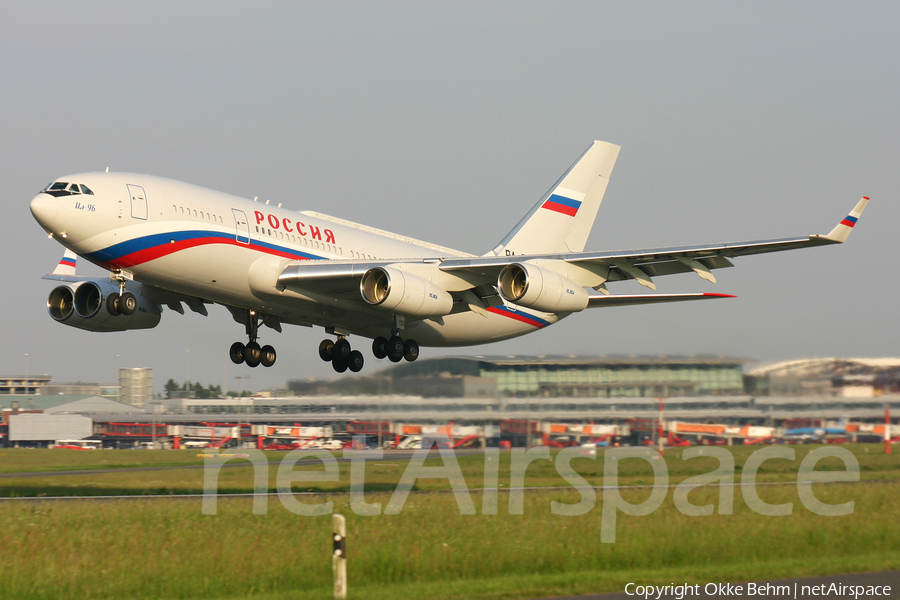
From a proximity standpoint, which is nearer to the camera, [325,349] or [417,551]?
[417,551]

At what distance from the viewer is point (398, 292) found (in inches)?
1126

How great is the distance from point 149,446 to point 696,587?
46.4 meters

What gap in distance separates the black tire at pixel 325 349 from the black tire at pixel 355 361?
1.01 meters

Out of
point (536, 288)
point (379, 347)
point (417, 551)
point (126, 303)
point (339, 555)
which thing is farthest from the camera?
point (379, 347)

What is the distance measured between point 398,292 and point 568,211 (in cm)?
1430

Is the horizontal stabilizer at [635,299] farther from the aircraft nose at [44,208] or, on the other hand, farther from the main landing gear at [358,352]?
the aircraft nose at [44,208]

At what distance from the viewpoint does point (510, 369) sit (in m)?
28.1

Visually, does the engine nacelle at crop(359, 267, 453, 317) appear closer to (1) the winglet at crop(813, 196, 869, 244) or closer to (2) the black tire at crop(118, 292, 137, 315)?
(2) the black tire at crop(118, 292, 137, 315)

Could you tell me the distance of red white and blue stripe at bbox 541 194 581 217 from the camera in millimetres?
40281

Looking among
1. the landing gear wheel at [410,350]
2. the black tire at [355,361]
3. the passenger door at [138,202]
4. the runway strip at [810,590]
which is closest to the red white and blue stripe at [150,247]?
the passenger door at [138,202]

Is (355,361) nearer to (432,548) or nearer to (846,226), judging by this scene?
(432,548)

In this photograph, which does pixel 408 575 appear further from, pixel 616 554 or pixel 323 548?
pixel 616 554

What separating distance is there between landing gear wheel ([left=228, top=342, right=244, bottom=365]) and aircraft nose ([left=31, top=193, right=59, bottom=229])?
10086 mm

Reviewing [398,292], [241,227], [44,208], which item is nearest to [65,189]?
[44,208]
